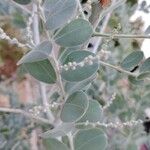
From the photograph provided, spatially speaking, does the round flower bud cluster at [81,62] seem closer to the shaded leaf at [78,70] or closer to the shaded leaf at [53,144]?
the shaded leaf at [78,70]

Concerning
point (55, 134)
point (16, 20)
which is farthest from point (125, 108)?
point (55, 134)

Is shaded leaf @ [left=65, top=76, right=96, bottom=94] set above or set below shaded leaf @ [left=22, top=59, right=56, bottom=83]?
below

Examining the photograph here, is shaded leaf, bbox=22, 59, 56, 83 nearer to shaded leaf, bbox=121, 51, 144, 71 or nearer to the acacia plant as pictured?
the acacia plant

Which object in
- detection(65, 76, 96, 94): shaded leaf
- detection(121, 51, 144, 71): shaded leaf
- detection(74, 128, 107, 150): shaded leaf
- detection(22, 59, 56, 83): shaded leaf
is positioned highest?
detection(121, 51, 144, 71): shaded leaf

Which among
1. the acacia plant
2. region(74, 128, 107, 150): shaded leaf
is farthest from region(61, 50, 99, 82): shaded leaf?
region(74, 128, 107, 150): shaded leaf

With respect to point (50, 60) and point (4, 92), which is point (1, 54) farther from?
point (50, 60)

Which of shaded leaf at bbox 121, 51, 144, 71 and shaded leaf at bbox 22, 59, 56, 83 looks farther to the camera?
shaded leaf at bbox 121, 51, 144, 71

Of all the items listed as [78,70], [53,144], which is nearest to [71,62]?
[78,70]

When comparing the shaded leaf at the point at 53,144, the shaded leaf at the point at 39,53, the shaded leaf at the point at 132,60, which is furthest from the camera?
the shaded leaf at the point at 132,60

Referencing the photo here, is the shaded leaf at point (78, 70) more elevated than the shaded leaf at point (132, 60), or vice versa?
the shaded leaf at point (132, 60)

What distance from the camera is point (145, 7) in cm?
136

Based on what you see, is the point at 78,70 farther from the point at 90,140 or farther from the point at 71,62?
the point at 90,140

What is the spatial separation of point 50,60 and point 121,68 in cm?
20

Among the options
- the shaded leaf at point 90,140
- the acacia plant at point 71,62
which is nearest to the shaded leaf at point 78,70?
the acacia plant at point 71,62
